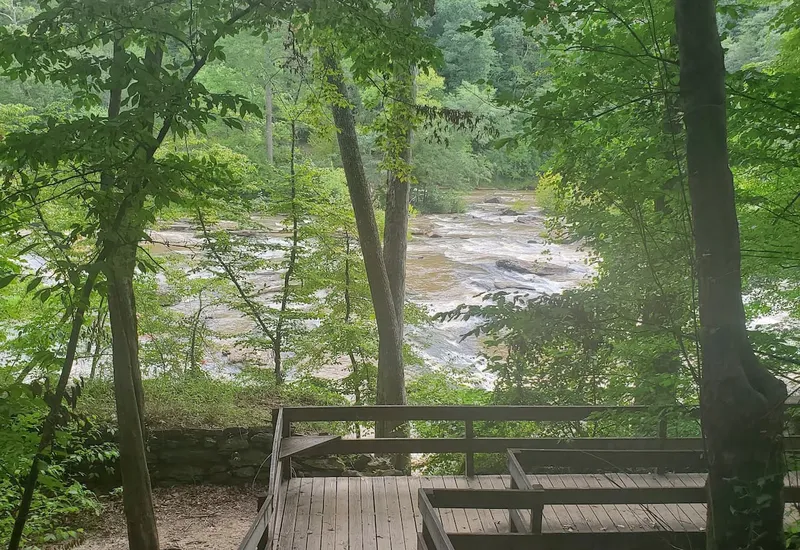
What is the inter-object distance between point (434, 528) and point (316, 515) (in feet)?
7.75

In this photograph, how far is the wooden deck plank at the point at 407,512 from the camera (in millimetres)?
4895

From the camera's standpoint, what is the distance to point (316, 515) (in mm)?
5344

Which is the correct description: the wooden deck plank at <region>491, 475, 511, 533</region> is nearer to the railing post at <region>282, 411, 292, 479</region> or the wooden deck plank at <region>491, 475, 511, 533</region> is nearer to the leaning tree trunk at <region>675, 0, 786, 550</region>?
the railing post at <region>282, 411, 292, 479</region>

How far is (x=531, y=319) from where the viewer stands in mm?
4984

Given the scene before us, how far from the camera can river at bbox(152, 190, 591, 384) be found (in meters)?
15.2

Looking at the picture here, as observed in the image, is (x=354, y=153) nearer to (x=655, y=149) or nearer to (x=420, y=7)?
(x=420, y=7)

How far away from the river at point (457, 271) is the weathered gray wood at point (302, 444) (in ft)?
20.5

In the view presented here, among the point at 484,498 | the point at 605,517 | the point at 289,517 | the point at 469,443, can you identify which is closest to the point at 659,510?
the point at 605,517

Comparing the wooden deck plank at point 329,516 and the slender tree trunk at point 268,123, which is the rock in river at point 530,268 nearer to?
the slender tree trunk at point 268,123

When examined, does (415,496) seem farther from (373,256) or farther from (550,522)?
(373,256)

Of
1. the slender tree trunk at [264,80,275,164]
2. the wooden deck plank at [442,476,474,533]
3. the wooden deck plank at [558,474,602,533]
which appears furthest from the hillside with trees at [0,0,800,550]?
the slender tree trunk at [264,80,275,164]

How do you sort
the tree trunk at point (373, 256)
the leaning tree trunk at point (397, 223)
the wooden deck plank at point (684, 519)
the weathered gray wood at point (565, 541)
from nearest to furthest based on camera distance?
the weathered gray wood at point (565, 541), the wooden deck plank at point (684, 519), the leaning tree trunk at point (397, 223), the tree trunk at point (373, 256)

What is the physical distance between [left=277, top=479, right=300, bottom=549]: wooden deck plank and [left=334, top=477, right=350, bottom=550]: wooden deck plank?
14.4 inches

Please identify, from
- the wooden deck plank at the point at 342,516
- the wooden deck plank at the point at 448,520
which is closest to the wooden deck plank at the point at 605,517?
the wooden deck plank at the point at 448,520
